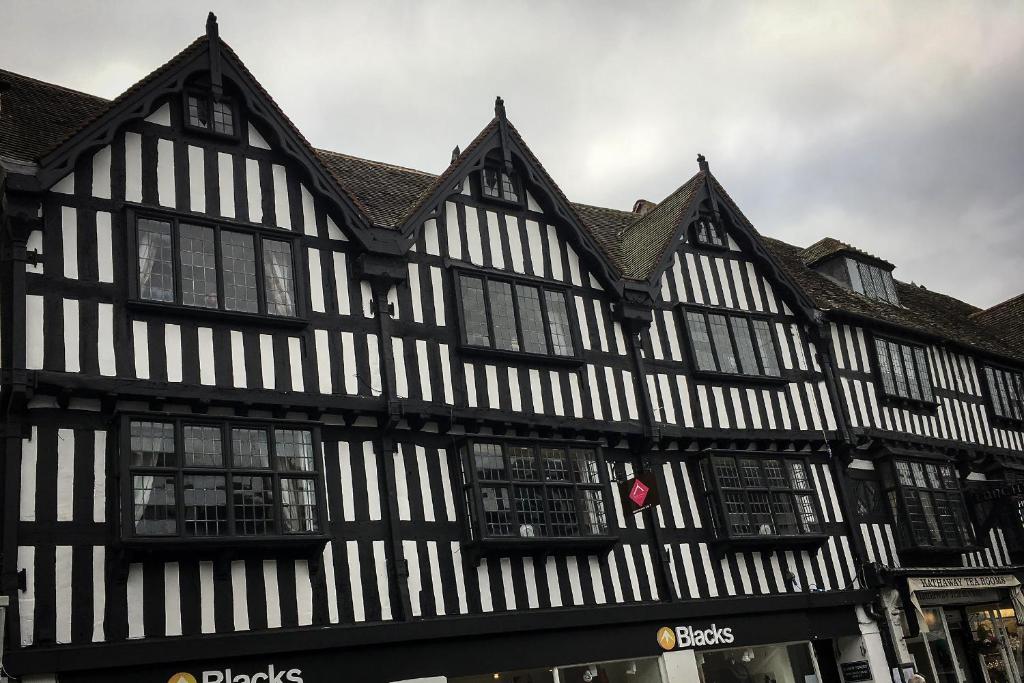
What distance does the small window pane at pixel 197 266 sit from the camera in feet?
49.8

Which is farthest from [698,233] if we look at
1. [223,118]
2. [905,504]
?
[223,118]

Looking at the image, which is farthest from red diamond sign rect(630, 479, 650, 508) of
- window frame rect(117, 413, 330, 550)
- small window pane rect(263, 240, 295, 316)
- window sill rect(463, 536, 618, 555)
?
small window pane rect(263, 240, 295, 316)

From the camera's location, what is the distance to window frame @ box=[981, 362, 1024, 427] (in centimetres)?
2734

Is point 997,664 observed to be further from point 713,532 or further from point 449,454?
point 449,454

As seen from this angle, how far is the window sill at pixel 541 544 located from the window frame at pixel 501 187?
6.71 metres

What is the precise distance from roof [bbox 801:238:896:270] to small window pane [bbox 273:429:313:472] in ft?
57.0

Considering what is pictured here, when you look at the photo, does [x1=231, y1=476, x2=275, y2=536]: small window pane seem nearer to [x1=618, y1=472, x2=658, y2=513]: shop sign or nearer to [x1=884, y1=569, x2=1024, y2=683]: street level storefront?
[x1=618, y1=472, x2=658, y2=513]: shop sign

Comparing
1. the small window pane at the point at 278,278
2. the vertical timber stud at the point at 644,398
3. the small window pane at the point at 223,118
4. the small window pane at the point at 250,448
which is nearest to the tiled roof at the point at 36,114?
the small window pane at the point at 223,118

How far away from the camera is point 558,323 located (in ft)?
62.7

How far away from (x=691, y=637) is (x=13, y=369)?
1214 cm

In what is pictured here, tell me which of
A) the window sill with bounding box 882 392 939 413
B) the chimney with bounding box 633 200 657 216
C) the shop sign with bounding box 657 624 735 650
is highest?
the chimney with bounding box 633 200 657 216

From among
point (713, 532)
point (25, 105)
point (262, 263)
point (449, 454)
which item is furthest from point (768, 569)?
point (25, 105)

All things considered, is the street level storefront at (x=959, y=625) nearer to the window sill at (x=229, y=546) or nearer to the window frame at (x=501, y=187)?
the window frame at (x=501, y=187)

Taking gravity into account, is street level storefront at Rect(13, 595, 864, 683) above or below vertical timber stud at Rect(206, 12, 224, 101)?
below
